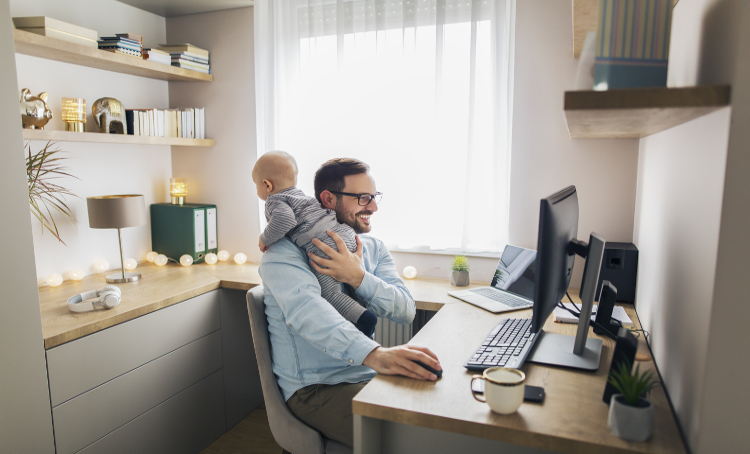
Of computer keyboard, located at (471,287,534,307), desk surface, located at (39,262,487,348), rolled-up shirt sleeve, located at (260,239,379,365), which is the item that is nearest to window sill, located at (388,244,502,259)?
desk surface, located at (39,262,487,348)

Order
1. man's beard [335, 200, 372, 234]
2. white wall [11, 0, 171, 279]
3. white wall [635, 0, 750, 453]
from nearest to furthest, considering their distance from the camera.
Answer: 1. white wall [635, 0, 750, 453]
2. man's beard [335, 200, 372, 234]
3. white wall [11, 0, 171, 279]

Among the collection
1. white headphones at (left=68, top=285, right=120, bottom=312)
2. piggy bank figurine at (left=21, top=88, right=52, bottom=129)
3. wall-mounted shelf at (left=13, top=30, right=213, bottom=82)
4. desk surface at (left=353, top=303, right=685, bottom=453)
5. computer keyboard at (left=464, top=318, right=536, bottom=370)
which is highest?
wall-mounted shelf at (left=13, top=30, right=213, bottom=82)

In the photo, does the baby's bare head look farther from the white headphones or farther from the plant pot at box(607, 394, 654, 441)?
the plant pot at box(607, 394, 654, 441)

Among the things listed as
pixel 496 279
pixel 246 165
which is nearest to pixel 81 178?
pixel 246 165

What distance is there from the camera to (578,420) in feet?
3.48

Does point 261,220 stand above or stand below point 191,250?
above

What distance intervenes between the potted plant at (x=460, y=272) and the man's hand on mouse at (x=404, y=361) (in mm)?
1225

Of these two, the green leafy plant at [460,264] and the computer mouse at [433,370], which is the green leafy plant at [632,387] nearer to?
the computer mouse at [433,370]

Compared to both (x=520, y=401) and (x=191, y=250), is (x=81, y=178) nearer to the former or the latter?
(x=191, y=250)

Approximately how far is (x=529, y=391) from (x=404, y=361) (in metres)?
0.32

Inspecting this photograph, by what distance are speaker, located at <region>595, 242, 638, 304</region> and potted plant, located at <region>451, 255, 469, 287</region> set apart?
2.20 ft

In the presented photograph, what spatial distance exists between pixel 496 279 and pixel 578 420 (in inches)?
53.0

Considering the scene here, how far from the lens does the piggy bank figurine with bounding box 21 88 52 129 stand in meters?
2.22

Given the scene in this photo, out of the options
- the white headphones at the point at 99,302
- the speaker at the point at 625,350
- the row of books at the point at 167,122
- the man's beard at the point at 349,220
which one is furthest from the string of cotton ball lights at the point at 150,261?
the speaker at the point at 625,350
